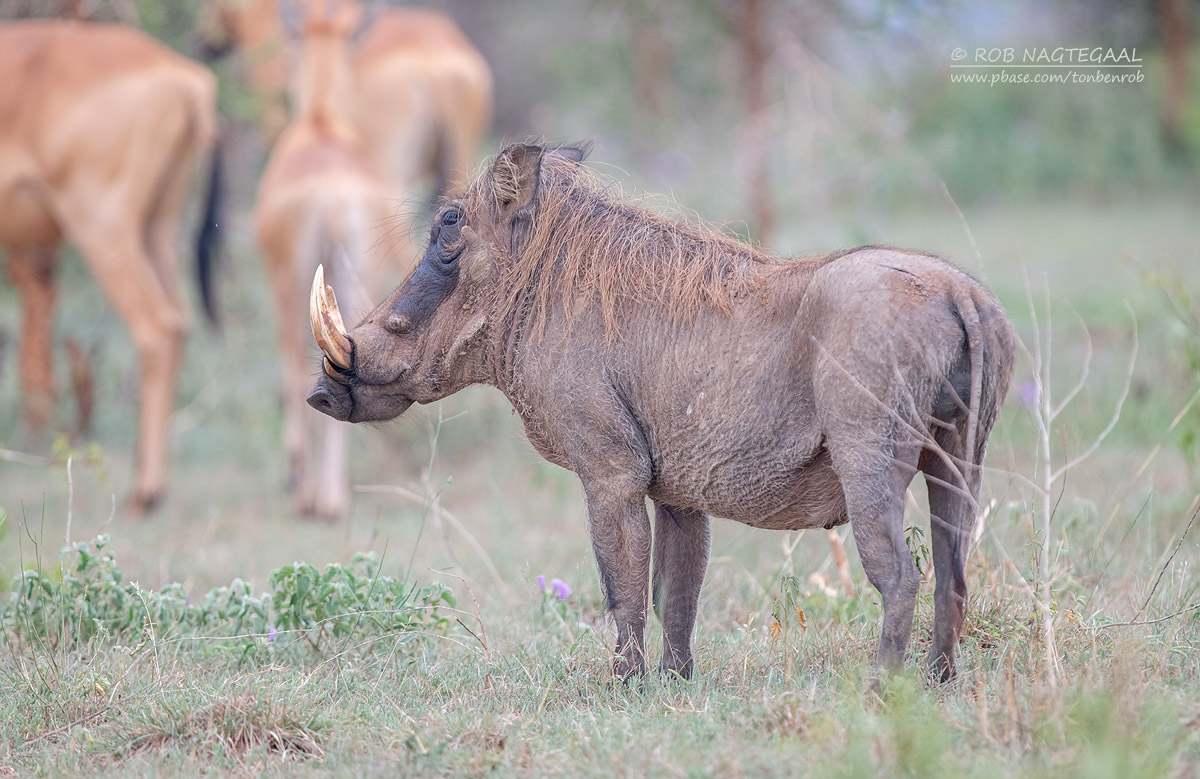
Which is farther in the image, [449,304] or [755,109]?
[755,109]

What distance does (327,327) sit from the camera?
11.7ft

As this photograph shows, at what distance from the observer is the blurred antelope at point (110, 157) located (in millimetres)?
7176

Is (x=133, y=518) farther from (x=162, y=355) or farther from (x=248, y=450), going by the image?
(x=248, y=450)

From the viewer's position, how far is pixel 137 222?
7289mm

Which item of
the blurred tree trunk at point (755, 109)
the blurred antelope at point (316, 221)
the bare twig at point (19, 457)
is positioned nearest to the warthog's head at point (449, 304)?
the bare twig at point (19, 457)

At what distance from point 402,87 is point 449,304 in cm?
576

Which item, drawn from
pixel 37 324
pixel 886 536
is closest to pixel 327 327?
pixel 886 536

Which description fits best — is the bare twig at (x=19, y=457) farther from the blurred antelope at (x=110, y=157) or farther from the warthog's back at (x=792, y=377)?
the warthog's back at (x=792, y=377)

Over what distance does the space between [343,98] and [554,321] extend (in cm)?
543

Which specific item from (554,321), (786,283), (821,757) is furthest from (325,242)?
(821,757)

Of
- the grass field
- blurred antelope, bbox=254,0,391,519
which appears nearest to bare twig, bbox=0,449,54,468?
the grass field

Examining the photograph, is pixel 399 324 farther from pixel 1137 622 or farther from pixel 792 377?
pixel 1137 622

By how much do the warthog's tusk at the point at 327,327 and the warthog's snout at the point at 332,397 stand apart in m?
0.08

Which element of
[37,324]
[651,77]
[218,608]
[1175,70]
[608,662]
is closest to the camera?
[608,662]
